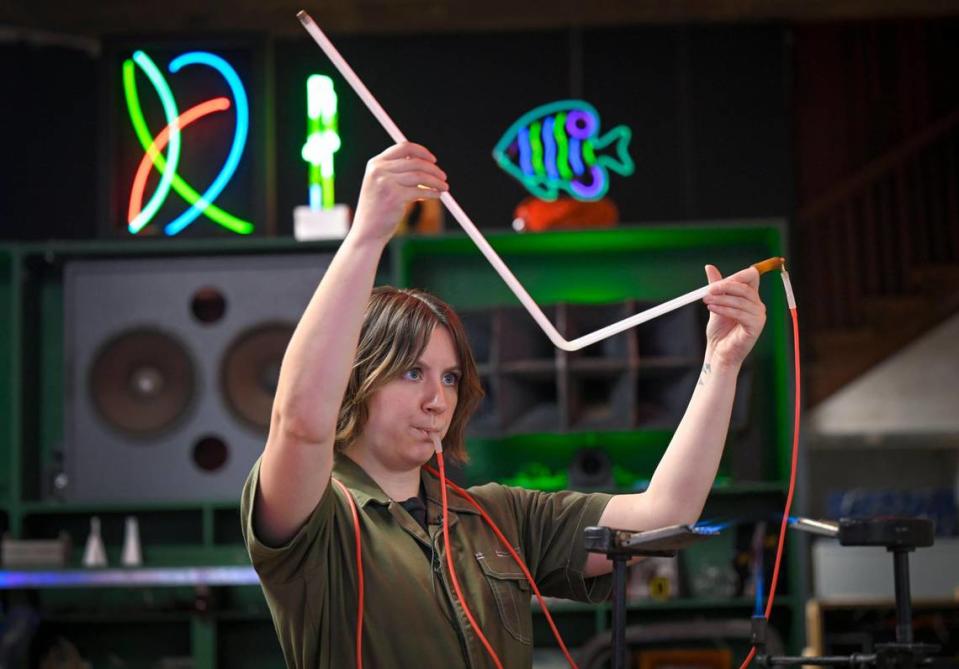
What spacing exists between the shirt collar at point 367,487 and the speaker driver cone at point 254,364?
3237 mm

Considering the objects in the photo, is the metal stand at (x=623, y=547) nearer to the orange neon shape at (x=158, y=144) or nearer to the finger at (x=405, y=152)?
the finger at (x=405, y=152)

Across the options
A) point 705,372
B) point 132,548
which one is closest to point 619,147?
point 132,548

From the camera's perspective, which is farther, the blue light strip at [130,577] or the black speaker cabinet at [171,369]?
the black speaker cabinet at [171,369]

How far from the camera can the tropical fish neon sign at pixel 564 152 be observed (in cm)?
586

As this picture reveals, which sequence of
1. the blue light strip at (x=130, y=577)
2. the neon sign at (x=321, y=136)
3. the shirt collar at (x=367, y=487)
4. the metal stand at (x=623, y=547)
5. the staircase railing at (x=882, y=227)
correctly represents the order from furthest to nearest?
the staircase railing at (x=882, y=227) < the neon sign at (x=321, y=136) < the blue light strip at (x=130, y=577) < the shirt collar at (x=367, y=487) < the metal stand at (x=623, y=547)

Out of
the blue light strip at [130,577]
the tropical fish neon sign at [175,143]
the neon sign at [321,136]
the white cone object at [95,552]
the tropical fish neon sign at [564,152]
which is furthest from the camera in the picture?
the tropical fish neon sign at [564,152]

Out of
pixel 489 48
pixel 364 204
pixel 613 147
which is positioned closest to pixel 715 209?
pixel 613 147

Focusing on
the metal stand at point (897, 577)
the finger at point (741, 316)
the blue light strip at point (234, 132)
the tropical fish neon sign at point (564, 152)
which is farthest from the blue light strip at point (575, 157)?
the metal stand at point (897, 577)

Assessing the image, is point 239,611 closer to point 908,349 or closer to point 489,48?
point 489,48

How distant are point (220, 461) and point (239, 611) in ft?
1.83

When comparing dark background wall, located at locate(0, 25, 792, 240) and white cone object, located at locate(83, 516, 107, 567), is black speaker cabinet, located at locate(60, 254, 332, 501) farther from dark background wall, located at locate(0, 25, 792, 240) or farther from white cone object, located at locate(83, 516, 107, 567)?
dark background wall, located at locate(0, 25, 792, 240)

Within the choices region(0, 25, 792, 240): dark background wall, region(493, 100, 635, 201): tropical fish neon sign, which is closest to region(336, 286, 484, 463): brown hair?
region(493, 100, 635, 201): tropical fish neon sign

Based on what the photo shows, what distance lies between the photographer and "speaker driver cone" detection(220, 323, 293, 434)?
16.6 feet

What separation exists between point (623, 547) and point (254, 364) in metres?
3.70
